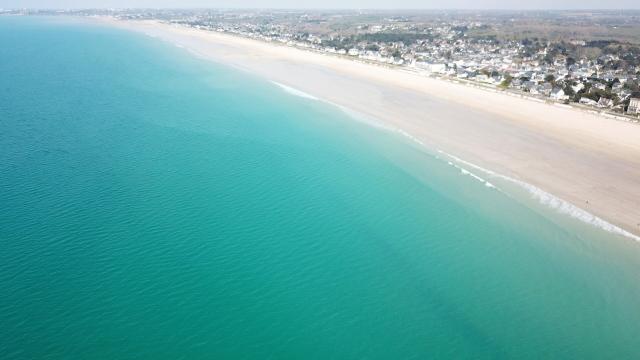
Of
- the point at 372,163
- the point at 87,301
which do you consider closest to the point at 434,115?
the point at 372,163

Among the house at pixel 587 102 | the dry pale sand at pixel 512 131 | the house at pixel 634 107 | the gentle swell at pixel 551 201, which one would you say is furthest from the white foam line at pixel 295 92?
the house at pixel 634 107

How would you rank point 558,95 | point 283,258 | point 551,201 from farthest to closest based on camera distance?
1. point 558,95
2. point 551,201
3. point 283,258

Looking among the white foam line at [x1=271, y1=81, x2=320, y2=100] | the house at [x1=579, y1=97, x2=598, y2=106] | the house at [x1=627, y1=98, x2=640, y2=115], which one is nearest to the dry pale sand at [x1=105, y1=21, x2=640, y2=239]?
the white foam line at [x1=271, y1=81, x2=320, y2=100]

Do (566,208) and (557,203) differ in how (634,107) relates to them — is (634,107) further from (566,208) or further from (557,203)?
(566,208)

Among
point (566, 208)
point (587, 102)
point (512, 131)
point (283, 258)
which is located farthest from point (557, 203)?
point (587, 102)

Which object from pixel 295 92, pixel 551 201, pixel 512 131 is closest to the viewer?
pixel 551 201

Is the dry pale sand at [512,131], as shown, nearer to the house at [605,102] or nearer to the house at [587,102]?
the house at [587,102]
